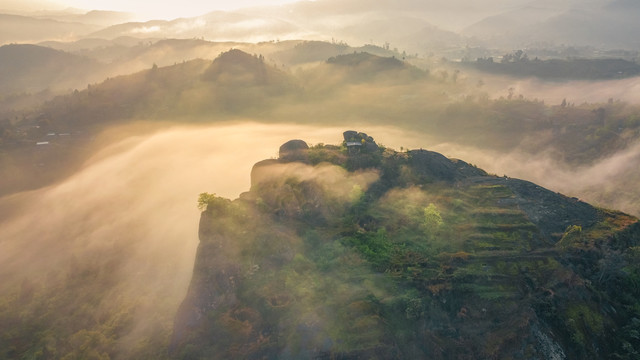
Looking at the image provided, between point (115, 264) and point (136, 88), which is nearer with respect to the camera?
point (115, 264)

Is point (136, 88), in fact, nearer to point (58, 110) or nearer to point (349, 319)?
point (58, 110)

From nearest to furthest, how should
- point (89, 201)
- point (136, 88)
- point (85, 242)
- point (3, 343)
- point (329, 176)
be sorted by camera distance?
point (3, 343), point (329, 176), point (85, 242), point (89, 201), point (136, 88)

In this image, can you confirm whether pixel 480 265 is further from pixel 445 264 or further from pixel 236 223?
pixel 236 223

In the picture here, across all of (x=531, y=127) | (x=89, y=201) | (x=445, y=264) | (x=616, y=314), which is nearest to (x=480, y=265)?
(x=445, y=264)

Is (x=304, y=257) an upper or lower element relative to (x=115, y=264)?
upper

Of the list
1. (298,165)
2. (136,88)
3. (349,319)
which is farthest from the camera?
(136,88)

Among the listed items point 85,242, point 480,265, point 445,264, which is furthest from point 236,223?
point 85,242

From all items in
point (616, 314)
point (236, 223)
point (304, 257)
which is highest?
point (236, 223)
